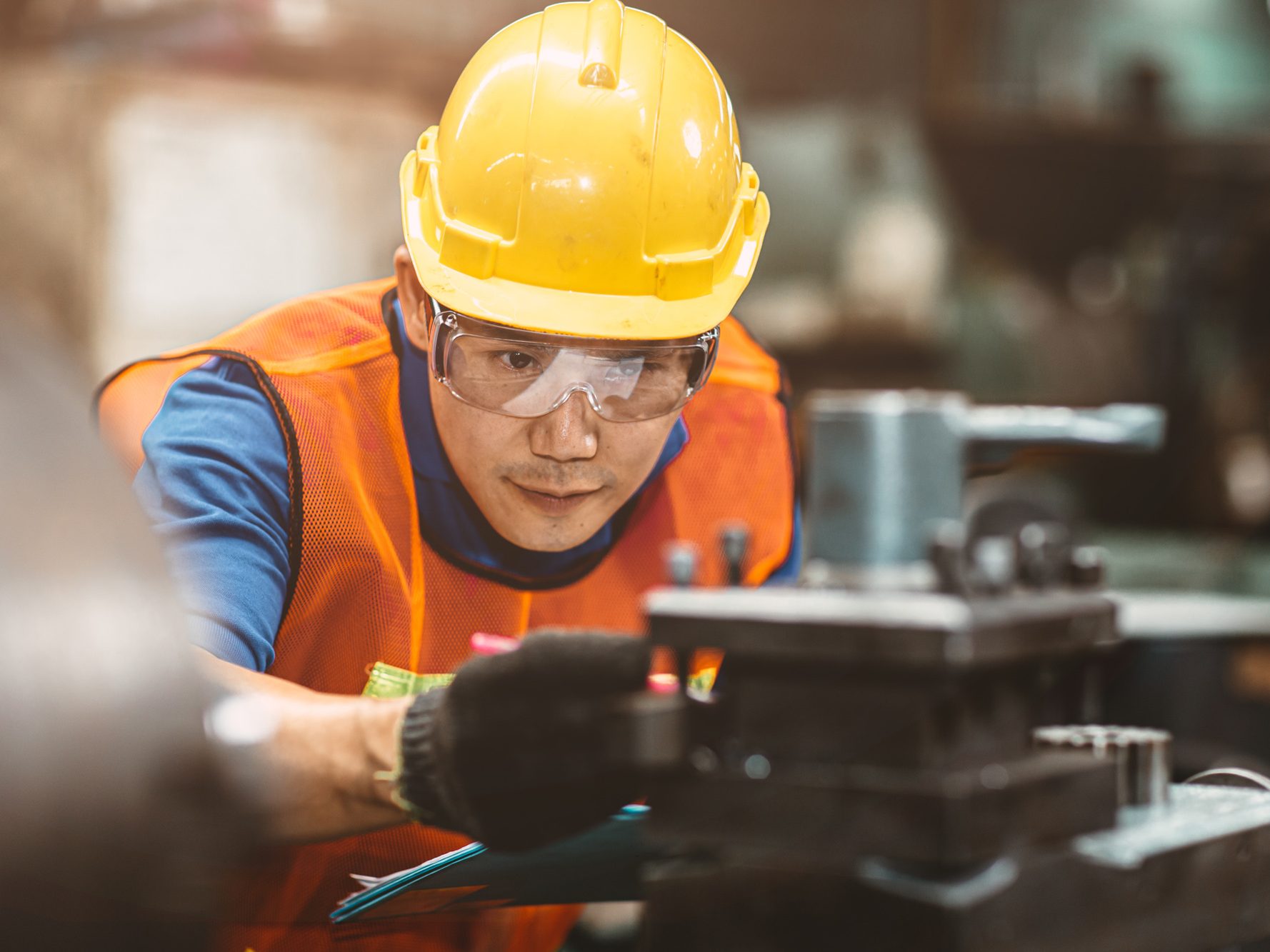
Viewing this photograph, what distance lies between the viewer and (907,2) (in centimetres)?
348

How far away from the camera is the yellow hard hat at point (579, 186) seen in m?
1.18

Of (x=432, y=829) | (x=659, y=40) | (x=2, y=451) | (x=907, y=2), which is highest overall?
(x=907, y=2)

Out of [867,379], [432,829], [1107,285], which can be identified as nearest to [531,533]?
[432,829]

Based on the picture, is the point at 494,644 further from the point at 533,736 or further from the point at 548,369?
the point at 533,736

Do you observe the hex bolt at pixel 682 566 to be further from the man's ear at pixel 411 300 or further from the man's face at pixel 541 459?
the man's ear at pixel 411 300

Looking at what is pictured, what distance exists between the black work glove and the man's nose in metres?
0.37

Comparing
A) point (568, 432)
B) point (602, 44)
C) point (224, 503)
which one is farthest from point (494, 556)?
point (602, 44)

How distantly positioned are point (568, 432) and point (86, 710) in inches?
22.8

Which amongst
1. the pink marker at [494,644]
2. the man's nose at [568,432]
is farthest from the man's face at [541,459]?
the pink marker at [494,644]

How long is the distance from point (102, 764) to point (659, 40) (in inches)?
33.5

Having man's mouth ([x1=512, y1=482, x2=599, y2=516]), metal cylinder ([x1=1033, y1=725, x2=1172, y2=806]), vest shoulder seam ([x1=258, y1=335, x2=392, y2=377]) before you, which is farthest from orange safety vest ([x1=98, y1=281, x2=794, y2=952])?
metal cylinder ([x1=1033, y1=725, x2=1172, y2=806])

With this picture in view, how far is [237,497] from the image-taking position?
121 centimetres

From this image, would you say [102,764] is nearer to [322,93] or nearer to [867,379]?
[322,93]

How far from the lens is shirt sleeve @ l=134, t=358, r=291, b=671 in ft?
3.78
